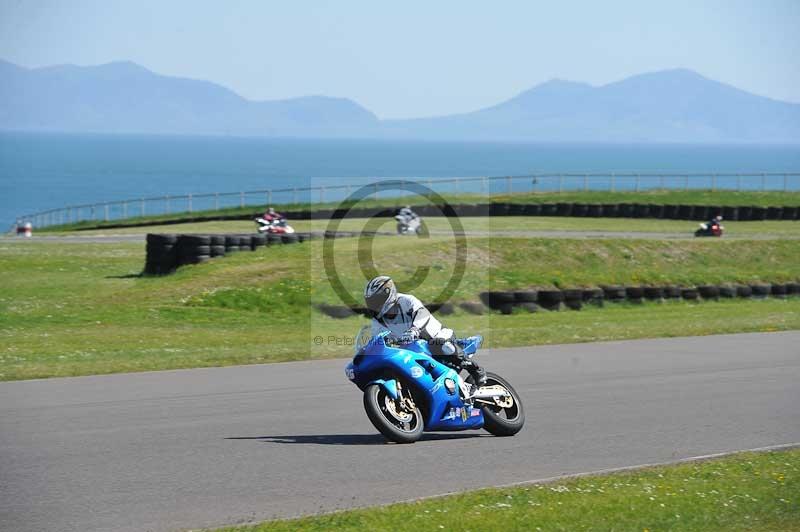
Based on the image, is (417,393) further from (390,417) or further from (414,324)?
(414,324)

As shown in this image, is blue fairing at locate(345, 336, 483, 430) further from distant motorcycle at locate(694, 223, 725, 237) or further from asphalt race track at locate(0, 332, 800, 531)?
distant motorcycle at locate(694, 223, 725, 237)

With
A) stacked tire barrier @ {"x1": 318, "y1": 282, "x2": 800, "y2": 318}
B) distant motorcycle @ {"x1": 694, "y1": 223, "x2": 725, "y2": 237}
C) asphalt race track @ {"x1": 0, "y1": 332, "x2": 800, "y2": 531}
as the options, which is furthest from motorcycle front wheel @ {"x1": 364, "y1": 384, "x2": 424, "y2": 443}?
distant motorcycle @ {"x1": 694, "y1": 223, "x2": 725, "y2": 237}

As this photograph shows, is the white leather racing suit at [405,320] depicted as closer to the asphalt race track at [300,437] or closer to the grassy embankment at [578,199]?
the asphalt race track at [300,437]

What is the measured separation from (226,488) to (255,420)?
295 centimetres

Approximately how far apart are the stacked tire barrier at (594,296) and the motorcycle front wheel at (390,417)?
1255 centimetres

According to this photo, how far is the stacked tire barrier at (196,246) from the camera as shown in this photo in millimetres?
28594

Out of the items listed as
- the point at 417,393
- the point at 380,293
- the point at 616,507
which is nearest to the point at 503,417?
the point at 417,393

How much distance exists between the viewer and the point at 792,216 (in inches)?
1917

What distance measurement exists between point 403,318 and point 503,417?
140 centimetres

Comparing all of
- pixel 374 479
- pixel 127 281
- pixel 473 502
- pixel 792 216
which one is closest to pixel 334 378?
pixel 374 479

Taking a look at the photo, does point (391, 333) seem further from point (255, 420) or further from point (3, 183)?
point (3, 183)

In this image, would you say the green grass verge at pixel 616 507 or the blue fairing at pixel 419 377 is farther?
the blue fairing at pixel 419 377

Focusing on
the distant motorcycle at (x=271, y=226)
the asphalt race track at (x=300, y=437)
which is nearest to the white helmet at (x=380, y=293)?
the asphalt race track at (x=300, y=437)

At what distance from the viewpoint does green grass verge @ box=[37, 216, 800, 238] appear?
44000mm
